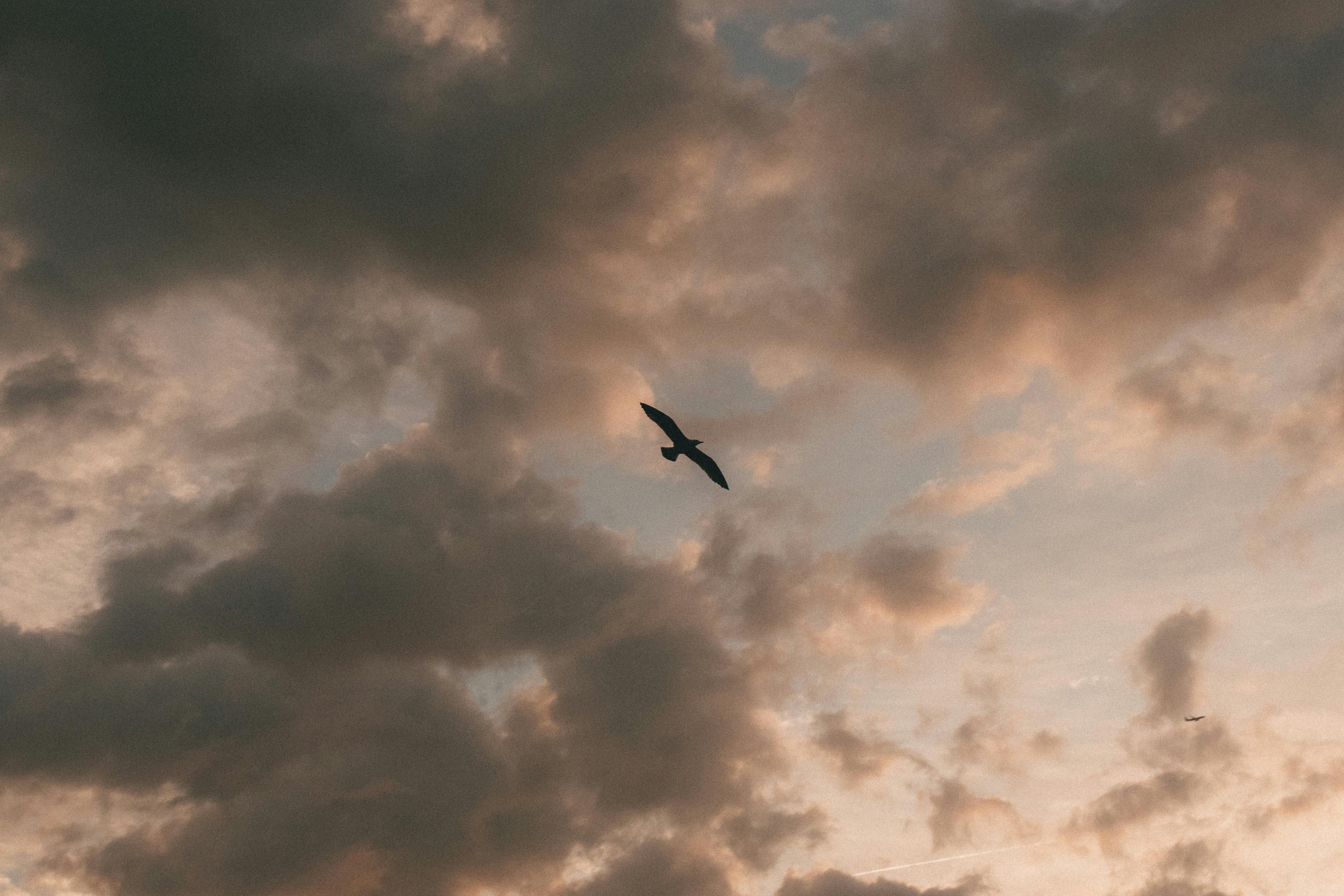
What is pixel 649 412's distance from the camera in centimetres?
4709

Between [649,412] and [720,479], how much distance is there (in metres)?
8.56

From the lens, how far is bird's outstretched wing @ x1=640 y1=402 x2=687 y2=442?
4709 cm

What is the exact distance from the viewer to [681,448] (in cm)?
4931

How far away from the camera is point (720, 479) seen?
51094 millimetres

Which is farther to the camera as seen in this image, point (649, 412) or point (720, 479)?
point (720, 479)

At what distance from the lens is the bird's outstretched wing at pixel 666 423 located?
1854 inches

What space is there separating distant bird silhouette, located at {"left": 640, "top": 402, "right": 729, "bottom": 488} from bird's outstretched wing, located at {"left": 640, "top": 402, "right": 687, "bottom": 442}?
18mm

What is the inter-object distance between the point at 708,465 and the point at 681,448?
3300 mm

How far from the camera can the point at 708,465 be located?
51.4 m

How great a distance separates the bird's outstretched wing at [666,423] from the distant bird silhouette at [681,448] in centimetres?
2

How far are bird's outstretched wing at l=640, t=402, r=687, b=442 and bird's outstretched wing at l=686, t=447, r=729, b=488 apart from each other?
1.45m

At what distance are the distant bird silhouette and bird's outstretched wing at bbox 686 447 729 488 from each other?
19 millimetres

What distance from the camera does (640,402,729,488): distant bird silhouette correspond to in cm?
4734

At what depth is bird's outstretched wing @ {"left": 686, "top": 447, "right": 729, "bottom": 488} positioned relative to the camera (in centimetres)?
4981
